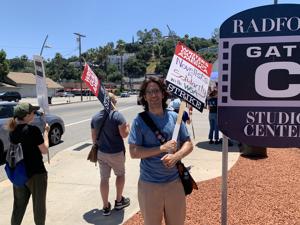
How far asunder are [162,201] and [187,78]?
1034 millimetres

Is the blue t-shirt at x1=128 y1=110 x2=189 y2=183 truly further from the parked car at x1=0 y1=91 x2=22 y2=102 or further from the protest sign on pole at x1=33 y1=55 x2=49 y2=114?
the parked car at x1=0 y1=91 x2=22 y2=102

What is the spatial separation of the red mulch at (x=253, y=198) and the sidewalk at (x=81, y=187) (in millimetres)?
568

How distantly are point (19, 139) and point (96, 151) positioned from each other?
1.53 metres

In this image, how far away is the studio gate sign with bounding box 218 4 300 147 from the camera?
2492 millimetres

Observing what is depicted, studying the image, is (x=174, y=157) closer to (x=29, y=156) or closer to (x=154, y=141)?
(x=154, y=141)

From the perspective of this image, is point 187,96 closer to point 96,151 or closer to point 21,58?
point 96,151

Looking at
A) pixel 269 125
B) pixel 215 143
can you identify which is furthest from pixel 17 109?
pixel 215 143

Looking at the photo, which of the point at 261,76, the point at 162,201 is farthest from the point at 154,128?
the point at 261,76

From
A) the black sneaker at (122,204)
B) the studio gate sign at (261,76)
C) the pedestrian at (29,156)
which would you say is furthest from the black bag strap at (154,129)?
the black sneaker at (122,204)

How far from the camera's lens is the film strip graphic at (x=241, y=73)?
8.25 feet

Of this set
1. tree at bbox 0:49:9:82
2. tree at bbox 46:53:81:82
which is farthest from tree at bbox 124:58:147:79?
tree at bbox 0:49:9:82

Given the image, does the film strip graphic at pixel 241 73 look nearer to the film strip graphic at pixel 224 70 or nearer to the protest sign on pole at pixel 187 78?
the film strip graphic at pixel 224 70

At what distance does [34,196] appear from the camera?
4250mm

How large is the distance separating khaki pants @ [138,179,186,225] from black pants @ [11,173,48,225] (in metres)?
1.40
